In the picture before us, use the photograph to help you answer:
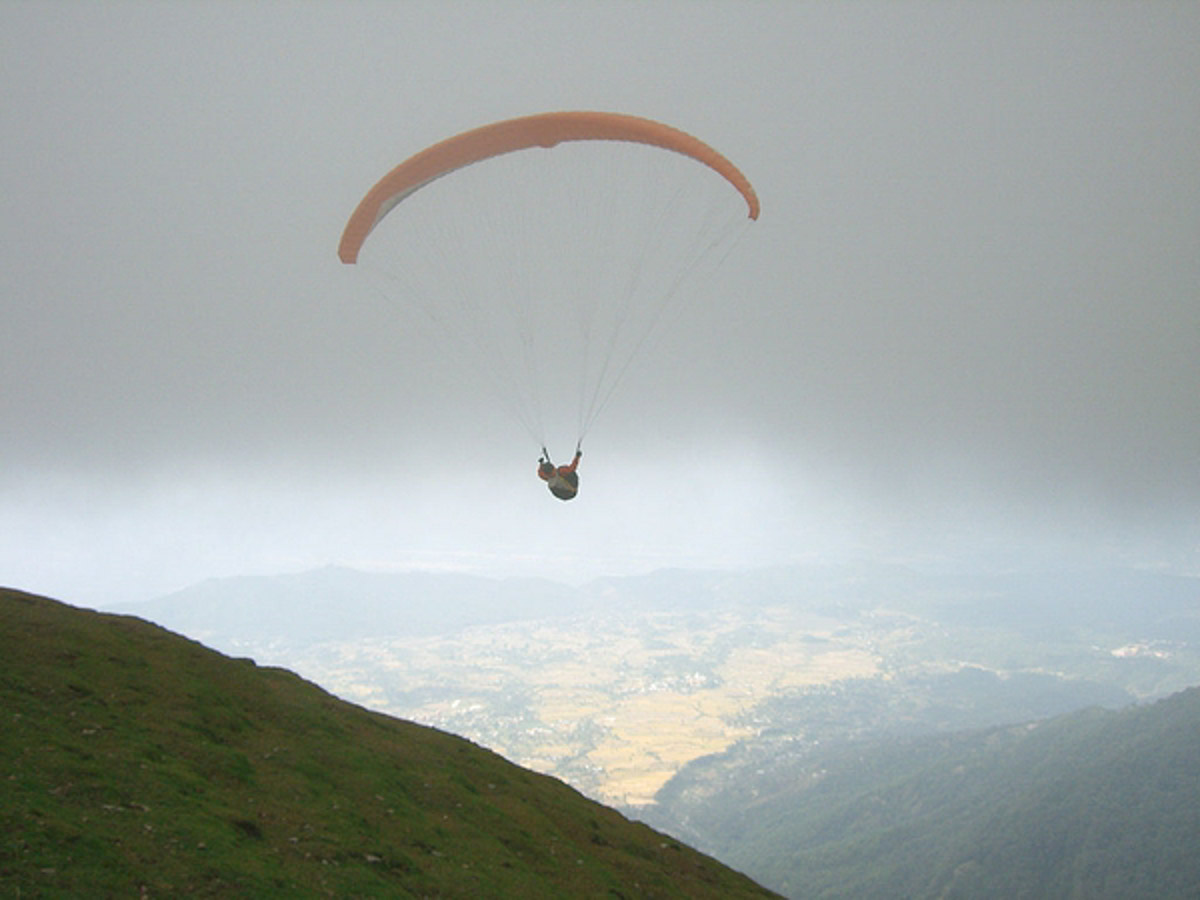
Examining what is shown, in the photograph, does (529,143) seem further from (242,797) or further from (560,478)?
(242,797)

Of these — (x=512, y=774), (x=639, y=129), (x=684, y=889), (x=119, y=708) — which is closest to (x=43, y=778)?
(x=119, y=708)

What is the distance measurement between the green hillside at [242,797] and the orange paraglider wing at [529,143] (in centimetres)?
2008

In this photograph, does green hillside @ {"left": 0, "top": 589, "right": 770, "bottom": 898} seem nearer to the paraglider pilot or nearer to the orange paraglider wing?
the paraglider pilot

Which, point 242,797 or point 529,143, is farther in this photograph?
point 529,143

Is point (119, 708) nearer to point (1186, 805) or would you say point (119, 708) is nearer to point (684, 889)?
point (684, 889)

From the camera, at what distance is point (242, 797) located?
22391 millimetres

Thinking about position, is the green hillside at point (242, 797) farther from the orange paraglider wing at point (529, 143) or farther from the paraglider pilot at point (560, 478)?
the orange paraglider wing at point (529, 143)

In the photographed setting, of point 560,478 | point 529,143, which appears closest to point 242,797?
point 560,478

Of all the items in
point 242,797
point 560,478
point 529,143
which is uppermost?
Result: point 529,143

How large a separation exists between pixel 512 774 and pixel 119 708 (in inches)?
710

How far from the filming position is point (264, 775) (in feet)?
80.2

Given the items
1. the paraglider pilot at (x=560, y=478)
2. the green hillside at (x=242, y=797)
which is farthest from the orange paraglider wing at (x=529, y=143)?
the green hillside at (x=242, y=797)

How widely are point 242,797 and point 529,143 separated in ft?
89.7

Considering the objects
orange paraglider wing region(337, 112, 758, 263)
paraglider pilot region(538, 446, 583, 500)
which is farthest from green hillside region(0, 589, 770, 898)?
orange paraglider wing region(337, 112, 758, 263)
